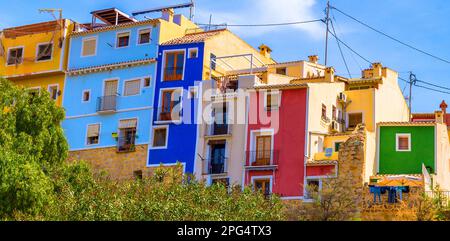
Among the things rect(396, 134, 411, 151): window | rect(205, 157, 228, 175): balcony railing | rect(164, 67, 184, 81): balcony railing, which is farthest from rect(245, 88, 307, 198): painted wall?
rect(396, 134, 411, 151): window

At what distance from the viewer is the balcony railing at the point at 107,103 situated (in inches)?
2090

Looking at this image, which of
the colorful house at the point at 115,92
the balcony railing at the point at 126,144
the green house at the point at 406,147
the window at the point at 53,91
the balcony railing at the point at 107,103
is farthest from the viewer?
the window at the point at 53,91

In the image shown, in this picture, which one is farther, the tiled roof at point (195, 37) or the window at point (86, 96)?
the window at point (86, 96)

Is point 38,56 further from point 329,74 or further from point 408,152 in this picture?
point 408,152

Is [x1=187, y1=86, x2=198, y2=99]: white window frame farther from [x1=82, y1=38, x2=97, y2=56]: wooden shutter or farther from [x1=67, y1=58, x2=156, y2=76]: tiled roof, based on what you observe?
[x1=82, y1=38, x2=97, y2=56]: wooden shutter

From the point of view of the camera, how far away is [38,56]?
5684 centimetres

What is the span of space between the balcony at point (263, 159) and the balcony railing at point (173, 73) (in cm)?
717

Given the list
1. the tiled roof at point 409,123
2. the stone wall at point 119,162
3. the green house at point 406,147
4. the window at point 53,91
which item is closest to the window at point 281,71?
the tiled roof at point 409,123

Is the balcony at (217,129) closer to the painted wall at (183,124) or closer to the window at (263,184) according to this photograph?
the painted wall at (183,124)

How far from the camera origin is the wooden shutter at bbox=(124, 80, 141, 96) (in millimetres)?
52969

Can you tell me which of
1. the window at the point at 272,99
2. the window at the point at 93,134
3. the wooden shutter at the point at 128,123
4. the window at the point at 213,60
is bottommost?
the window at the point at 93,134

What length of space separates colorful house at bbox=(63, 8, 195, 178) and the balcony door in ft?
13.7

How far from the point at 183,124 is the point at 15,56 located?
14.2m
